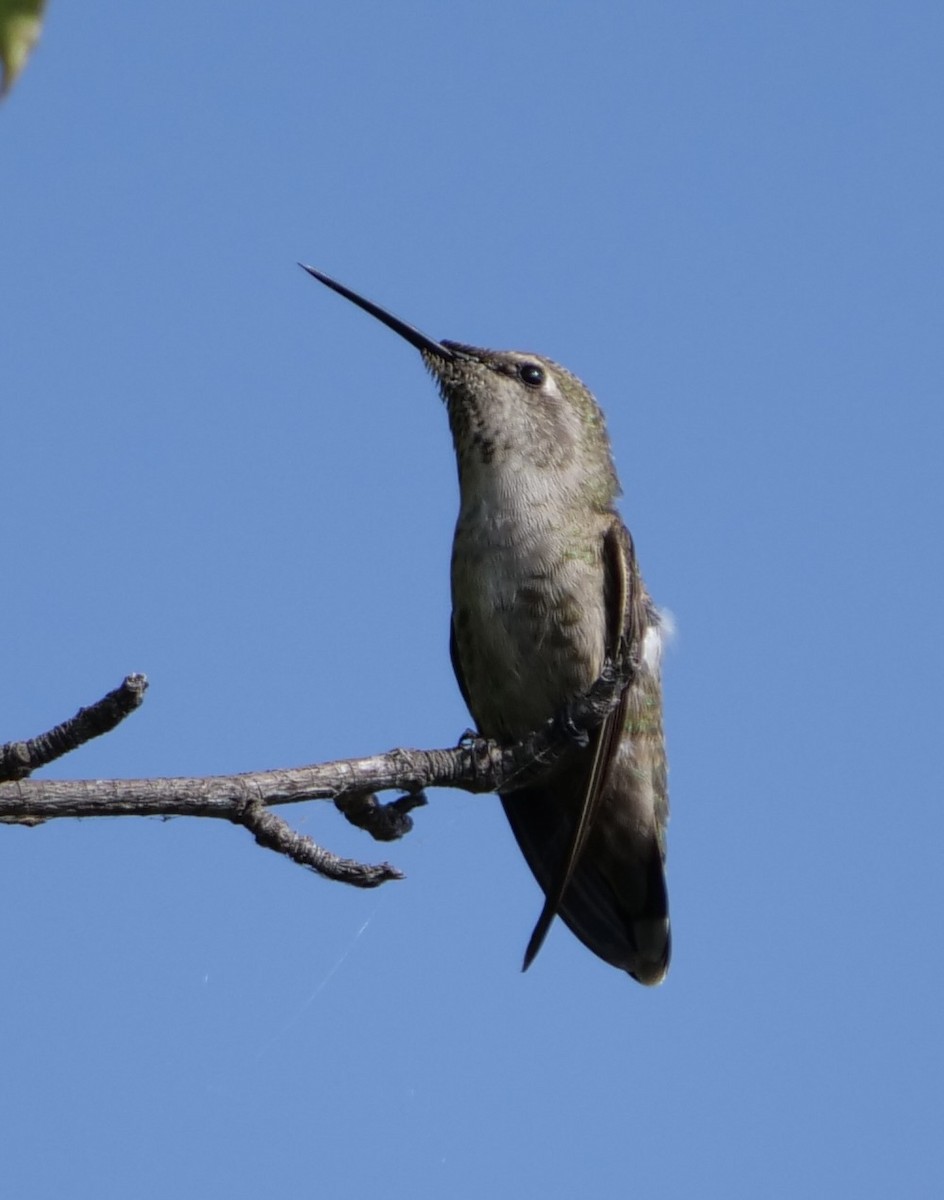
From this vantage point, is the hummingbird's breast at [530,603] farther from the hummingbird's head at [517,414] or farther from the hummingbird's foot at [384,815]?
the hummingbird's foot at [384,815]

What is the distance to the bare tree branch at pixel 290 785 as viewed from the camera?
9.80ft

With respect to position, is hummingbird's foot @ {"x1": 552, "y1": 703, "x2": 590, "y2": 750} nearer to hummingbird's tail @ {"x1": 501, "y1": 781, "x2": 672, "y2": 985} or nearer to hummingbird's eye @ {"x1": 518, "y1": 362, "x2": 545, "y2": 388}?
hummingbird's tail @ {"x1": 501, "y1": 781, "x2": 672, "y2": 985}

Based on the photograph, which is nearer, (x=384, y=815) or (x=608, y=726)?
(x=384, y=815)

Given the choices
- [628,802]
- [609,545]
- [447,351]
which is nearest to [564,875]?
[628,802]

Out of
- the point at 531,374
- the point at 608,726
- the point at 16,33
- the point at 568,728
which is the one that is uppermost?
the point at 531,374

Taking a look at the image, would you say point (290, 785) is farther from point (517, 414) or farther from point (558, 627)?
point (517, 414)

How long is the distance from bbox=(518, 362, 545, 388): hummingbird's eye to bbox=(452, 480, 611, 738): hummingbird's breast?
833mm

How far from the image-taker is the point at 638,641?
5.52 m

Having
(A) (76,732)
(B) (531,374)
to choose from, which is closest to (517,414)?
(B) (531,374)

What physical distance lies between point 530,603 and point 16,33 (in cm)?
468

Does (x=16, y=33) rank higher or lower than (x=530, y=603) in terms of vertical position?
lower

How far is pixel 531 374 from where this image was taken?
6566mm

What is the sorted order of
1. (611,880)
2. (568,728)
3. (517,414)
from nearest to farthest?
(568,728) → (517,414) → (611,880)

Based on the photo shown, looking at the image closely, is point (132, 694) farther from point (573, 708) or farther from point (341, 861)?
point (573, 708)
